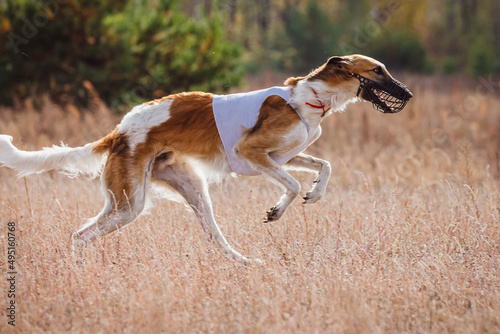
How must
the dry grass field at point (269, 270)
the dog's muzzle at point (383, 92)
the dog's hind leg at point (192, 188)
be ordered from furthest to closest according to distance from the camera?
the dog's hind leg at point (192, 188), the dog's muzzle at point (383, 92), the dry grass field at point (269, 270)

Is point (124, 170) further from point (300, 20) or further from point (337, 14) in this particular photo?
point (337, 14)

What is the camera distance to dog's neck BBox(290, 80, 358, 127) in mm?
4445

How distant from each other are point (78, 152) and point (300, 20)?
20.0 metres

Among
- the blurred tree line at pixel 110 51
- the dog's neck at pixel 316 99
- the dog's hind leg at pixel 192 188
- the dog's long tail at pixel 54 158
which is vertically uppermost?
the dog's neck at pixel 316 99

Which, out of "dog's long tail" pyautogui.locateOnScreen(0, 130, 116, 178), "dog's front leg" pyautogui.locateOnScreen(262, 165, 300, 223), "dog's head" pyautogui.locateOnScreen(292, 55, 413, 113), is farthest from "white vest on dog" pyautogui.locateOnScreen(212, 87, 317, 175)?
"dog's long tail" pyautogui.locateOnScreen(0, 130, 116, 178)

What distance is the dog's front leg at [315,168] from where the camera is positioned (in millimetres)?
4496

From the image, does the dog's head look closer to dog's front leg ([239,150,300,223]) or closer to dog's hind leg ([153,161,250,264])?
dog's front leg ([239,150,300,223])

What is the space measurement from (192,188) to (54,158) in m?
1.12

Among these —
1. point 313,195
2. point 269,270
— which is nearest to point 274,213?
point 313,195

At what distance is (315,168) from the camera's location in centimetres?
480

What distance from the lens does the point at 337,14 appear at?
32.6 meters

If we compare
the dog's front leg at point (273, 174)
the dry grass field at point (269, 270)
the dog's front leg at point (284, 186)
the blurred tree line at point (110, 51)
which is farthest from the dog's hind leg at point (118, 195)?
the blurred tree line at point (110, 51)

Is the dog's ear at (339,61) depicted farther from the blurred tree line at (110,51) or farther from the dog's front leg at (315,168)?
the blurred tree line at (110,51)

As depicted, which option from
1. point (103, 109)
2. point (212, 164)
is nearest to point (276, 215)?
point (212, 164)
